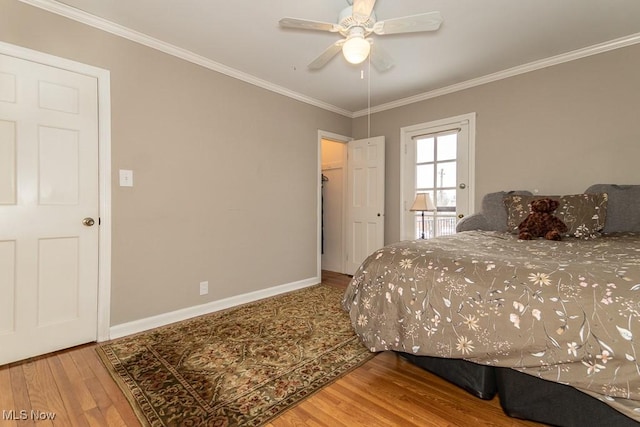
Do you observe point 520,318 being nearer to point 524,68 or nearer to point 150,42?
point 524,68

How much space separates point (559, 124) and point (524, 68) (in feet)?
2.24

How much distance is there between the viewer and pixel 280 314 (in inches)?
112

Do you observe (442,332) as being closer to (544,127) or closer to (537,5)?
(537,5)

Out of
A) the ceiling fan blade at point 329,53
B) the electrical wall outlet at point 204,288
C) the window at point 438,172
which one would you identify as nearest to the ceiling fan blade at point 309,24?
the ceiling fan blade at point 329,53

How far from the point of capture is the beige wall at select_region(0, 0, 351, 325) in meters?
2.36

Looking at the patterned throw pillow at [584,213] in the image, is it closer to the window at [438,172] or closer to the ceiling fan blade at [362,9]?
the window at [438,172]

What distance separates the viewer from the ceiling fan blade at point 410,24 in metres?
1.64

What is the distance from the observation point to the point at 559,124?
9.30ft

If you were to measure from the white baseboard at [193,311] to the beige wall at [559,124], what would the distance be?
2.59 m

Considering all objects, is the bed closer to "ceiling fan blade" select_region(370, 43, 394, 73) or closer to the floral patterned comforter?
the floral patterned comforter

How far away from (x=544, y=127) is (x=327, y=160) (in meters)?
2.94

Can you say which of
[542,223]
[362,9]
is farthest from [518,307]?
[362,9]

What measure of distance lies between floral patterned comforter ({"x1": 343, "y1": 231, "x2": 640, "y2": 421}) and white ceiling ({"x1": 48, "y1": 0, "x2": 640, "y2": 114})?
1708 mm

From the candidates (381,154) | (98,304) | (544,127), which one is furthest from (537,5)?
(98,304)
